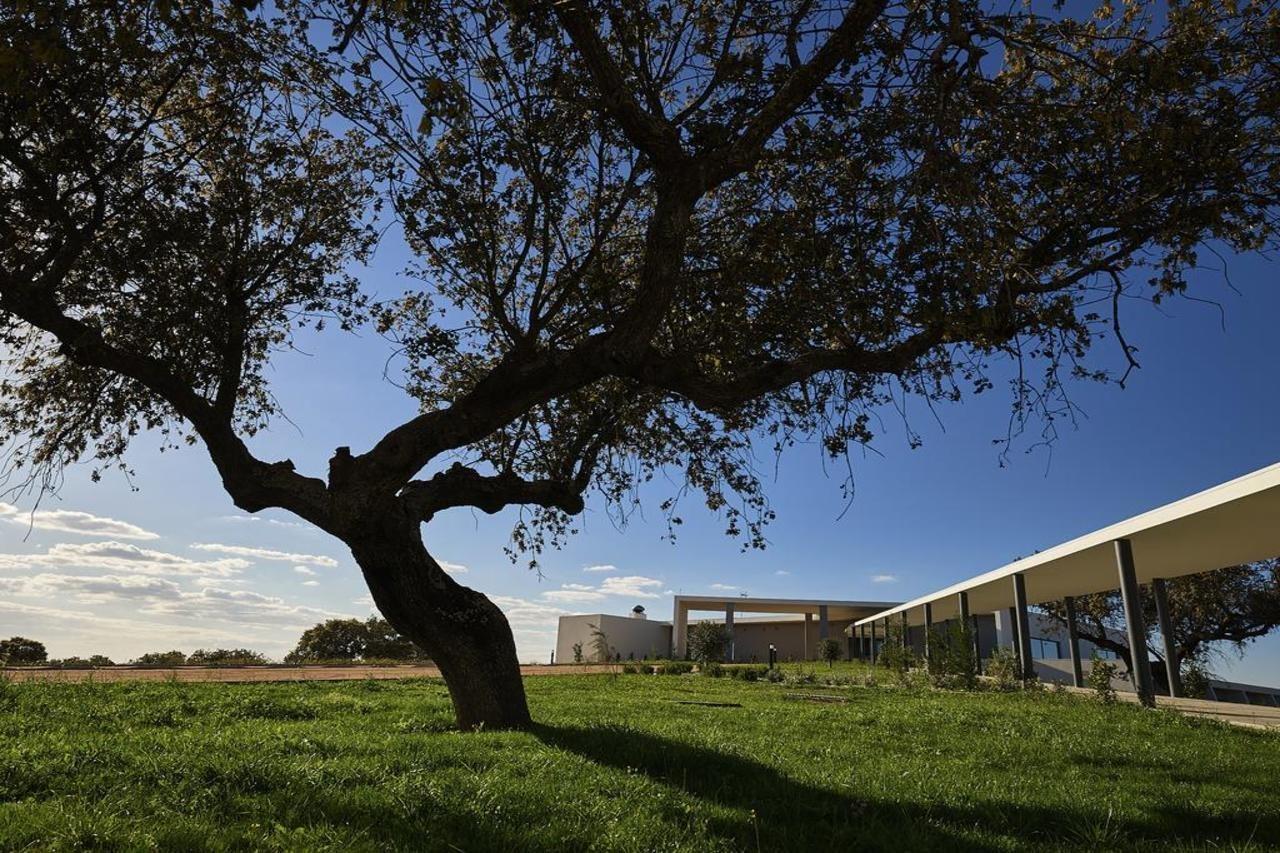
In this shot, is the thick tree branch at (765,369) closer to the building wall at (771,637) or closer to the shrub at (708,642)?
the shrub at (708,642)

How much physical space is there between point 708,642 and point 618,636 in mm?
8139

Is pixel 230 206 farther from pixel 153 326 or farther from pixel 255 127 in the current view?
pixel 153 326

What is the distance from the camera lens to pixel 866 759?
7344 millimetres

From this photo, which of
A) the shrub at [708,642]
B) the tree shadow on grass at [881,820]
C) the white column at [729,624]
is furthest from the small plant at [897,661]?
the tree shadow on grass at [881,820]

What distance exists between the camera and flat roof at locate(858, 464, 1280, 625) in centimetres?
1211

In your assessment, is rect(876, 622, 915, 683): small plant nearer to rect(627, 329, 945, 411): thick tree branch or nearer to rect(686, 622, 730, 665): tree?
rect(686, 622, 730, 665): tree

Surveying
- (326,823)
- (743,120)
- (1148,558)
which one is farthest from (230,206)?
(1148,558)

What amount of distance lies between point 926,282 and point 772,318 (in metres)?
1.93

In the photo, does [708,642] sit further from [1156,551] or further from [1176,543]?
[1176,543]

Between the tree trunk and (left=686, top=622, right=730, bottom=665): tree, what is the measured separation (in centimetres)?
3208

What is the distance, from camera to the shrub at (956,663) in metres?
18.9

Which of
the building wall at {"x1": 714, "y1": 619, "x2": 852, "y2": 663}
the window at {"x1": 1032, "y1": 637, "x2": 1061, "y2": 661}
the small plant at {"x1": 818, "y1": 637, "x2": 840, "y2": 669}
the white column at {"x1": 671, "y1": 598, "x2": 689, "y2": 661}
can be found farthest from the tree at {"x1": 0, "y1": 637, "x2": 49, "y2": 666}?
the window at {"x1": 1032, "y1": 637, "x2": 1061, "y2": 661}

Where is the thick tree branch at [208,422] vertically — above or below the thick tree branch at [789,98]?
below

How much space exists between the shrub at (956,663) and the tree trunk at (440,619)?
14.2 metres
